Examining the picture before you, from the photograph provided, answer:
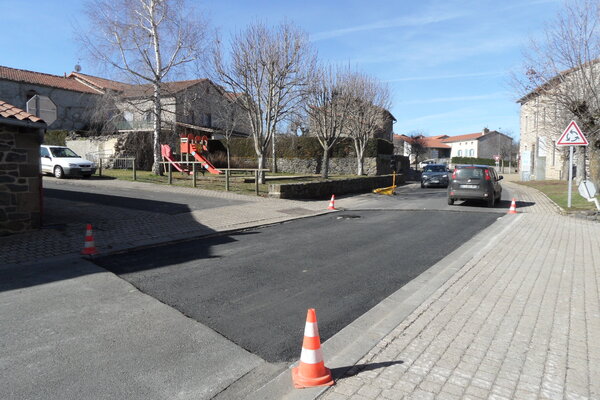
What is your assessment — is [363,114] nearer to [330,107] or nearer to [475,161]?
[330,107]

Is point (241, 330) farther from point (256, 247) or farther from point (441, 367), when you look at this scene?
point (256, 247)

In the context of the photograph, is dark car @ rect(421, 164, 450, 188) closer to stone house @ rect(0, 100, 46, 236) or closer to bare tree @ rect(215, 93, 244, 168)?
bare tree @ rect(215, 93, 244, 168)

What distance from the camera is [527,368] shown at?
3373 millimetres

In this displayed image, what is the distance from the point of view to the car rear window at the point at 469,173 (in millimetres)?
16078

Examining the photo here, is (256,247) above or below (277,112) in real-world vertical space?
below

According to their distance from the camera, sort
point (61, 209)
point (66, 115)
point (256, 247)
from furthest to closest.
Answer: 1. point (66, 115)
2. point (61, 209)
3. point (256, 247)

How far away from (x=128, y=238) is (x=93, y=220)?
2.34 metres

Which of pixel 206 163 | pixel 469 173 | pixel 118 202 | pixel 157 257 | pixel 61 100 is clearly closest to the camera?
pixel 157 257

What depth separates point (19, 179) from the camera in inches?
343

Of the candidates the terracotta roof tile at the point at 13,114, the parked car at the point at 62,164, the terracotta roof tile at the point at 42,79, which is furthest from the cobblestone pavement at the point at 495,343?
the terracotta roof tile at the point at 42,79

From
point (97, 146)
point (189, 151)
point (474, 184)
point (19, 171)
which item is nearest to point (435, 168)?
point (474, 184)

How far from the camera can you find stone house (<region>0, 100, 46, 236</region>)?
27.8ft

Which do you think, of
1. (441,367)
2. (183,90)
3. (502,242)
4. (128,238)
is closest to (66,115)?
(183,90)

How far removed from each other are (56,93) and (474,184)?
125ft
